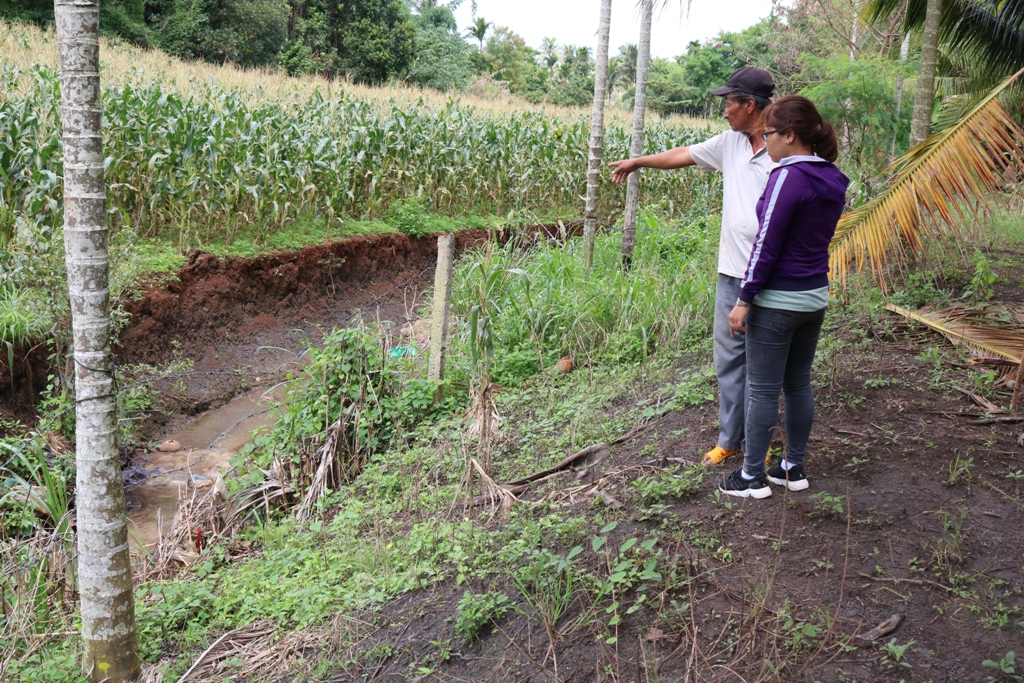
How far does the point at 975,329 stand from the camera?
5230 mm

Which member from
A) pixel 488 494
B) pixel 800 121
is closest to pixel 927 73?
pixel 800 121

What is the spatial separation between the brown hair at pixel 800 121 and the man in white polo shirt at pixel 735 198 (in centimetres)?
37

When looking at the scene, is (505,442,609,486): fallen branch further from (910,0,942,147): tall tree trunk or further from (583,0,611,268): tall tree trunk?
(910,0,942,147): tall tree trunk

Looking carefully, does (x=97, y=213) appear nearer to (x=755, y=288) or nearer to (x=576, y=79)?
(x=755, y=288)

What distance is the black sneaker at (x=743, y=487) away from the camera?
3533 millimetres

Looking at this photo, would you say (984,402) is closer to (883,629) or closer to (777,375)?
(777,375)

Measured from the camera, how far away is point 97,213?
307 centimetres

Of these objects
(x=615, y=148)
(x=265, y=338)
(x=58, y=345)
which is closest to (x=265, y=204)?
(x=265, y=338)

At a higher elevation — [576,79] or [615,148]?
[576,79]

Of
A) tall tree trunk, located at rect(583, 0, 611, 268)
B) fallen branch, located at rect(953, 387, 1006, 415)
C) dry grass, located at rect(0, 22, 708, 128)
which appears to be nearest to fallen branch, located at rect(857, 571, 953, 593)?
fallen branch, located at rect(953, 387, 1006, 415)

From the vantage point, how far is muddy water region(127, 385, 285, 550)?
235 inches

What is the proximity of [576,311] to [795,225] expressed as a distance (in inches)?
141

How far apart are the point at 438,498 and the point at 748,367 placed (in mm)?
2034

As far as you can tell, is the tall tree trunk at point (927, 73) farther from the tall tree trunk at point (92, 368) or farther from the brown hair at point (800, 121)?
the tall tree trunk at point (92, 368)
